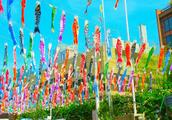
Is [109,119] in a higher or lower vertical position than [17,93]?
lower

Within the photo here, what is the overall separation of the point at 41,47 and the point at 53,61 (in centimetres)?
279

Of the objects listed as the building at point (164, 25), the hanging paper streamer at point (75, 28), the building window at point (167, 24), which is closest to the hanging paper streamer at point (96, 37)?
the hanging paper streamer at point (75, 28)

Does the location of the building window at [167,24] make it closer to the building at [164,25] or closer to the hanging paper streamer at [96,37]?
the building at [164,25]

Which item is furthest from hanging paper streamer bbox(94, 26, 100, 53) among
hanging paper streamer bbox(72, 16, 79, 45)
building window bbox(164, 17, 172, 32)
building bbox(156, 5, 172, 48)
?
building window bbox(164, 17, 172, 32)

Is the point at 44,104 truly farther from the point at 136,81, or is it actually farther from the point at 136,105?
the point at 136,105

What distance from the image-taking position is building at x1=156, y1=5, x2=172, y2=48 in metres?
68.1

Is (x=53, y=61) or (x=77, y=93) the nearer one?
(x=53, y=61)

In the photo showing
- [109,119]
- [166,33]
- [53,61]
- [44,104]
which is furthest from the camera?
[166,33]

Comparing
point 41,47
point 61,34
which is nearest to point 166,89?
point 61,34

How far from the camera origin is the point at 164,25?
2736 inches

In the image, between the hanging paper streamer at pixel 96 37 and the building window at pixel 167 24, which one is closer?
the hanging paper streamer at pixel 96 37

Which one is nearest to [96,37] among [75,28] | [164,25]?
[75,28]

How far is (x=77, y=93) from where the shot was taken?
46719mm

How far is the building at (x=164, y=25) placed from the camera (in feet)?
223
